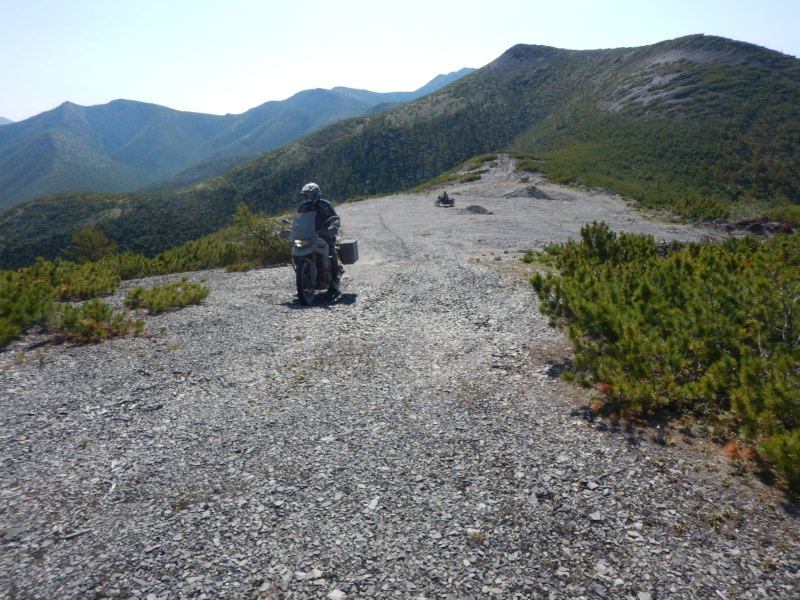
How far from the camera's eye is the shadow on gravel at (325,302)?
1203 centimetres

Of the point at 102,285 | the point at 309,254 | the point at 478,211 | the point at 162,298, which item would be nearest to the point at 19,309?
the point at 162,298

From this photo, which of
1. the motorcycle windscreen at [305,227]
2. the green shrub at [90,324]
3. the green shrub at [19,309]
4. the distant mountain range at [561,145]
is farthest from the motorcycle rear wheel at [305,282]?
the distant mountain range at [561,145]

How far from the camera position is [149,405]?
675cm

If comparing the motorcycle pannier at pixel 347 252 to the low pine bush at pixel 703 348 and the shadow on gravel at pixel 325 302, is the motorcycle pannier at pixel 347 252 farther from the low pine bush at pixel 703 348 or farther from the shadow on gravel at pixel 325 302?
the low pine bush at pixel 703 348

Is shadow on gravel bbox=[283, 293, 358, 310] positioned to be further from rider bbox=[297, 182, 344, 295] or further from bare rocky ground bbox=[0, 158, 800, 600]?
bare rocky ground bbox=[0, 158, 800, 600]

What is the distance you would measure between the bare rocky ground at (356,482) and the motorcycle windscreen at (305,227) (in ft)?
10.8

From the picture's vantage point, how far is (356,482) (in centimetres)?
483

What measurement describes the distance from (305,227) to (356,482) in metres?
8.14

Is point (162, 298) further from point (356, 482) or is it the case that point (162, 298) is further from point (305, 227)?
point (356, 482)

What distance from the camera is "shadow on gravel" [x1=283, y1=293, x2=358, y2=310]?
39.5 feet

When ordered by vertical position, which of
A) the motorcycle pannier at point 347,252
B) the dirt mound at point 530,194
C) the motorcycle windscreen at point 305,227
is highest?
the dirt mound at point 530,194

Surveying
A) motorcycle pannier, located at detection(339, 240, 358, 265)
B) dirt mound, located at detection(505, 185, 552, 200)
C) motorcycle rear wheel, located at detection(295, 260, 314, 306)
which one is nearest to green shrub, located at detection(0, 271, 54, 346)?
motorcycle rear wheel, located at detection(295, 260, 314, 306)

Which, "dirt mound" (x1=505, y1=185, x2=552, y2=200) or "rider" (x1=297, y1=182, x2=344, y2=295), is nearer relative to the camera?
"rider" (x1=297, y1=182, x2=344, y2=295)

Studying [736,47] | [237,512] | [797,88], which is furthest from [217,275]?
[736,47]
